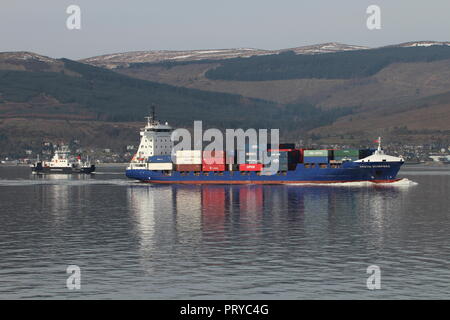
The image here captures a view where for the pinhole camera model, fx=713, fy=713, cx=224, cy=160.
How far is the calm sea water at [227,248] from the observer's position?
40938mm

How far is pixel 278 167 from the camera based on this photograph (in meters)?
140

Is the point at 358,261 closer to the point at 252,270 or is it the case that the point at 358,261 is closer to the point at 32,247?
the point at 252,270

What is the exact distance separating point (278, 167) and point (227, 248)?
86.5m

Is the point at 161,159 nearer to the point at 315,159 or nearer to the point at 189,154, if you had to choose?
the point at 189,154

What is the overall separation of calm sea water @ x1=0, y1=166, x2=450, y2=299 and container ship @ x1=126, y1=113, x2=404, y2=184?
3825 cm

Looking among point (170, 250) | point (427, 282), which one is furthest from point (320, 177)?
point (427, 282)

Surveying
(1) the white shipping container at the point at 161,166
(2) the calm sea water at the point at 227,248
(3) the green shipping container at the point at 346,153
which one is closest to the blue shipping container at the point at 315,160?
(3) the green shipping container at the point at 346,153

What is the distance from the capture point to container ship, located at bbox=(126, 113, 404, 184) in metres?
137

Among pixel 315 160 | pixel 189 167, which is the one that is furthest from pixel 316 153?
pixel 189 167

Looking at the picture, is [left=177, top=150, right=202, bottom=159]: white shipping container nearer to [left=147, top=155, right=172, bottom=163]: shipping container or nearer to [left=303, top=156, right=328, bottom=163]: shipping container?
[left=147, top=155, right=172, bottom=163]: shipping container

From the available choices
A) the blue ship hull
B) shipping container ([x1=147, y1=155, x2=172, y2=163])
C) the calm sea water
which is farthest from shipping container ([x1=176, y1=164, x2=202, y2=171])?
the calm sea water

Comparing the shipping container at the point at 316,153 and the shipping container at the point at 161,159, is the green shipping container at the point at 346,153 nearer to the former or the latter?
the shipping container at the point at 316,153

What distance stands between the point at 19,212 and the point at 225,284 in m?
50.9

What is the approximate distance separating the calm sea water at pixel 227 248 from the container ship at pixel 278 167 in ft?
125
